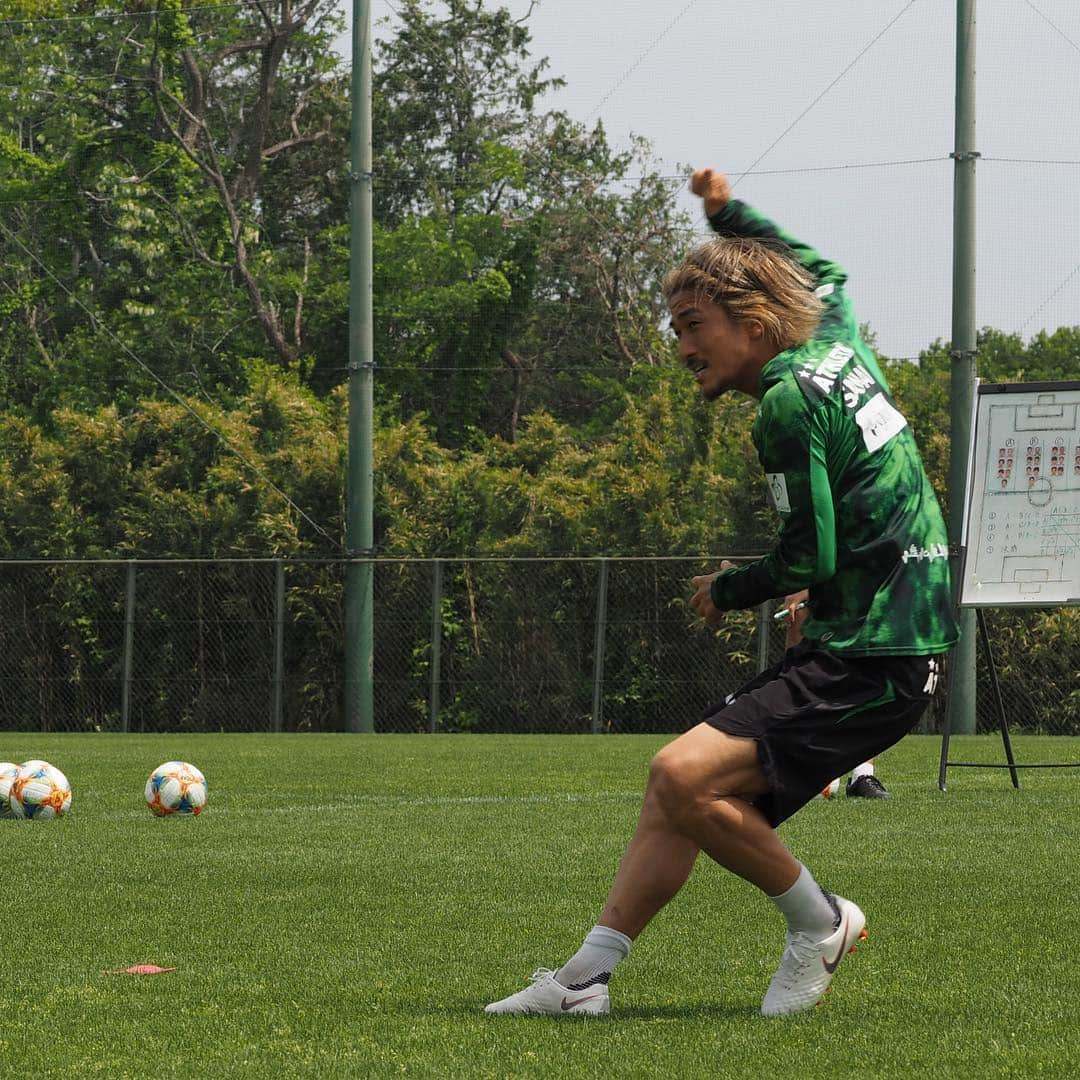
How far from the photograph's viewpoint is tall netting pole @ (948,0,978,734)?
59.7ft

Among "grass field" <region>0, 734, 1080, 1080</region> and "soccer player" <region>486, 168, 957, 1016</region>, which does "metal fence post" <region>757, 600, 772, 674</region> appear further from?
"soccer player" <region>486, 168, 957, 1016</region>

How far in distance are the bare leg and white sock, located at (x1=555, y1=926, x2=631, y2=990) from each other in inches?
0.9

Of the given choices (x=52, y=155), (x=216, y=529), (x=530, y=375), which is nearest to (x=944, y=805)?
(x=216, y=529)

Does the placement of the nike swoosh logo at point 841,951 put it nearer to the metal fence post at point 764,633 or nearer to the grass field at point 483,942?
the grass field at point 483,942

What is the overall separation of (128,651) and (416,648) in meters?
3.43

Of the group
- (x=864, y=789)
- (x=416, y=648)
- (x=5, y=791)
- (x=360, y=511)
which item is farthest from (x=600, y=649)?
(x=5, y=791)

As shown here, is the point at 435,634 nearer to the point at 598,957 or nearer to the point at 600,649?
the point at 600,649

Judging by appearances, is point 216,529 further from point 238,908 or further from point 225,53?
point 238,908

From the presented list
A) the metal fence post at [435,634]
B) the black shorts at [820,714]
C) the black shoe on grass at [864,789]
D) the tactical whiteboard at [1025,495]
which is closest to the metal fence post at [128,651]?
the metal fence post at [435,634]

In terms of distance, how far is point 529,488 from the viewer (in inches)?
871

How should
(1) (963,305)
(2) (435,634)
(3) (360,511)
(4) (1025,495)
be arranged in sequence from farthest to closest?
(2) (435,634)
(3) (360,511)
(1) (963,305)
(4) (1025,495)

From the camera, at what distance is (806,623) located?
4051mm

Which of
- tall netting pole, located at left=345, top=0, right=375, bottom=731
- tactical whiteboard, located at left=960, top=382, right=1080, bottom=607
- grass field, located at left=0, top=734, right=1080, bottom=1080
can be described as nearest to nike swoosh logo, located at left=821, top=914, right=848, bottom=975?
grass field, located at left=0, top=734, right=1080, bottom=1080

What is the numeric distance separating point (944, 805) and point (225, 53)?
25473 millimetres
